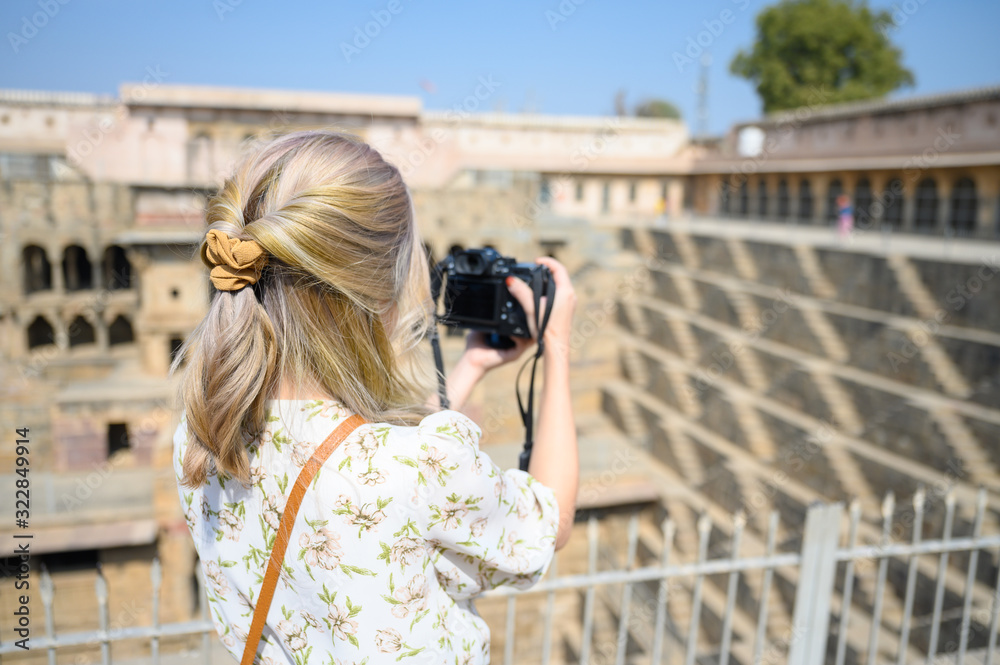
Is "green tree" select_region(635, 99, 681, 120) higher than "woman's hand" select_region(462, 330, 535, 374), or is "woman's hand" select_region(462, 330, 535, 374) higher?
"green tree" select_region(635, 99, 681, 120)

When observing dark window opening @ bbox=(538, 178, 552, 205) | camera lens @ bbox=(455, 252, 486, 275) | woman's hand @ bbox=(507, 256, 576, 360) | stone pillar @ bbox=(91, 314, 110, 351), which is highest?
dark window opening @ bbox=(538, 178, 552, 205)

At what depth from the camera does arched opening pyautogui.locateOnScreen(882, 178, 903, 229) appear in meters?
16.1

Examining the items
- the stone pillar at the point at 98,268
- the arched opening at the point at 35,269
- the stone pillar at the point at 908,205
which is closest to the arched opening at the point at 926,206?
the stone pillar at the point at 908,205

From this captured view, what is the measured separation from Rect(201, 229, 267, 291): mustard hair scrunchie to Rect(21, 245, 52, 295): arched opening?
57.0 feet

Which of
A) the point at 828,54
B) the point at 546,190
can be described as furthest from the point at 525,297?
the point at 828,54

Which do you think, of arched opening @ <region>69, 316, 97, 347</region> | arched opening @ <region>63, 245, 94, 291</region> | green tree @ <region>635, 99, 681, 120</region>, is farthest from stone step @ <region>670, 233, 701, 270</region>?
green tree @ <region>635, 99, 681, 120</region>

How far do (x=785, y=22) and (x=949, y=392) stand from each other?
79.4ft

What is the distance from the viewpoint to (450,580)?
1.35 meters

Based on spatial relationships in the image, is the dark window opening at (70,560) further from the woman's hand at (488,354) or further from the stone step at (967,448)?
the stone step at (967,448)

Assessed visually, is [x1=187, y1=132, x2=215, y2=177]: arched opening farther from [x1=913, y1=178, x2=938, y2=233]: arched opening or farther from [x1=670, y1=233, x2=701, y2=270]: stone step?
[x1=913, y1=178, x2=938, y2=233]: arched opening

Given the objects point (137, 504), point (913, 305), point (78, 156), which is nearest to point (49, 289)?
point (78, 156)

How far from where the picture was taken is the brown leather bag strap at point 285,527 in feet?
4.05

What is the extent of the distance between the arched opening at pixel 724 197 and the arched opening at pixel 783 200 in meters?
3.33

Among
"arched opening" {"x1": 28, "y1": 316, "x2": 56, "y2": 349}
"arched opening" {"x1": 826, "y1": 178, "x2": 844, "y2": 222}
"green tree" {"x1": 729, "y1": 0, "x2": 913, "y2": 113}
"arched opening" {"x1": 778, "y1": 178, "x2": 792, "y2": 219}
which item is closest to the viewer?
"arched opening" {"x1": 28, "y1": 316, "x2": 56, "y2": 349}
